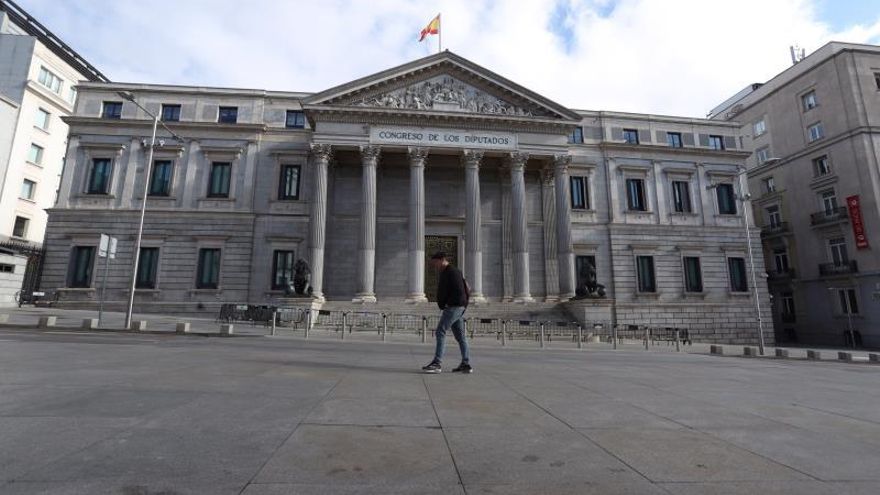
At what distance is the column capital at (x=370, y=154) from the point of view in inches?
1163

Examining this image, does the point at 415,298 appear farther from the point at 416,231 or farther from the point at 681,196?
the point at 681,196

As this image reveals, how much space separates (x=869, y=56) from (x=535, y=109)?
2771 centimetres

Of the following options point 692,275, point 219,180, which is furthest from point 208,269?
point 692,275

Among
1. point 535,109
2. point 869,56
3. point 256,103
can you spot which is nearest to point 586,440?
point 535,109

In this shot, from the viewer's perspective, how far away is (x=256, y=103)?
110ft

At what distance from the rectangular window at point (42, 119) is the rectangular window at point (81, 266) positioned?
15615 millimetres

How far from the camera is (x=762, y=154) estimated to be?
139 ft

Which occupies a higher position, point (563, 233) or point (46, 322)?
point (563, 233)

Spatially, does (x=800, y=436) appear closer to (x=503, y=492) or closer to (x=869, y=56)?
(x=503, y=492)

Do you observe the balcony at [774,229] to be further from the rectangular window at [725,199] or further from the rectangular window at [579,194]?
the rectangular window at [579,194]

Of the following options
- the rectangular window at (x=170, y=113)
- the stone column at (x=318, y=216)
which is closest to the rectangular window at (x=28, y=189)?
the rectangular window at (x=170, y=113)

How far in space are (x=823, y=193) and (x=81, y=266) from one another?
2196 inches

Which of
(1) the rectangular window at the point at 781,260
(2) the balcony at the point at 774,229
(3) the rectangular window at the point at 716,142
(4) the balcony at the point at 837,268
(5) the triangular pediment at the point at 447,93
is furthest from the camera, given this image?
(1) the rectangular window at the point at 781,260

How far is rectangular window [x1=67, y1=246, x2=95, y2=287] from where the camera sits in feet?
97.3
